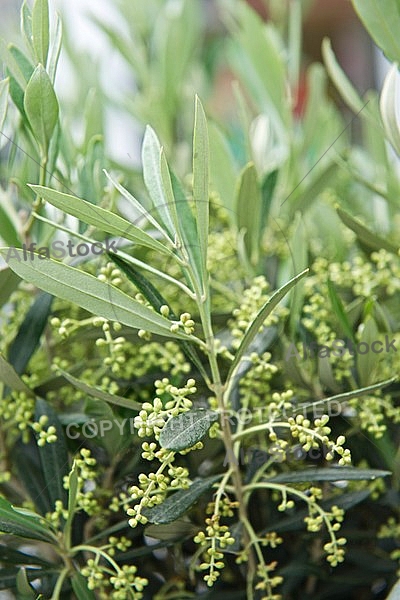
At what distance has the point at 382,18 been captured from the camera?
57 centimetres

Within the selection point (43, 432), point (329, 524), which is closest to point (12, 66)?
point (43, 432)

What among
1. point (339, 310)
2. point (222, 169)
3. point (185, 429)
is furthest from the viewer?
point (222, 169)

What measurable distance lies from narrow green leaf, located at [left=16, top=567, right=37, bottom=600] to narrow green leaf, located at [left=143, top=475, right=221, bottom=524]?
87 millimetres

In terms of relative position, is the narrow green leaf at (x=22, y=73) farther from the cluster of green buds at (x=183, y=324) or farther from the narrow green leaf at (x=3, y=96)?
the cluster of green buds at (x=183, y=324)

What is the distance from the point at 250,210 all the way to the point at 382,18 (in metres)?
0.17

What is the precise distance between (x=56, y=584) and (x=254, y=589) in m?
0.12

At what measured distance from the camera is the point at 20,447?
0.57 m

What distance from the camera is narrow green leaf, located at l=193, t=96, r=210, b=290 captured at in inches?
16.2


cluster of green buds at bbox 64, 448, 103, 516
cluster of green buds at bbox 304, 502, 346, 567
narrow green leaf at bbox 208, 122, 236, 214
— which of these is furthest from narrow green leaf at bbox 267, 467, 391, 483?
narrow green leaf at bbox 208, 122, 236, 214

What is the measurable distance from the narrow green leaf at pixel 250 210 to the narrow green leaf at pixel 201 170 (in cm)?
13

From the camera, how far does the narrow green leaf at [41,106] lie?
46 cm

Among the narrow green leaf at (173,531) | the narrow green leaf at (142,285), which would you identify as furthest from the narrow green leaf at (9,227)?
the narrow green leaf at (173,531)

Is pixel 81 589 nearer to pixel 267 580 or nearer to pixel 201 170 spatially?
pixel 267 580

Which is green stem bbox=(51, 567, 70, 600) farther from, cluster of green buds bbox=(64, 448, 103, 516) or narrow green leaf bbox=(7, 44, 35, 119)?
narrow green leaf bbox=(7, 44, 35, 119)
